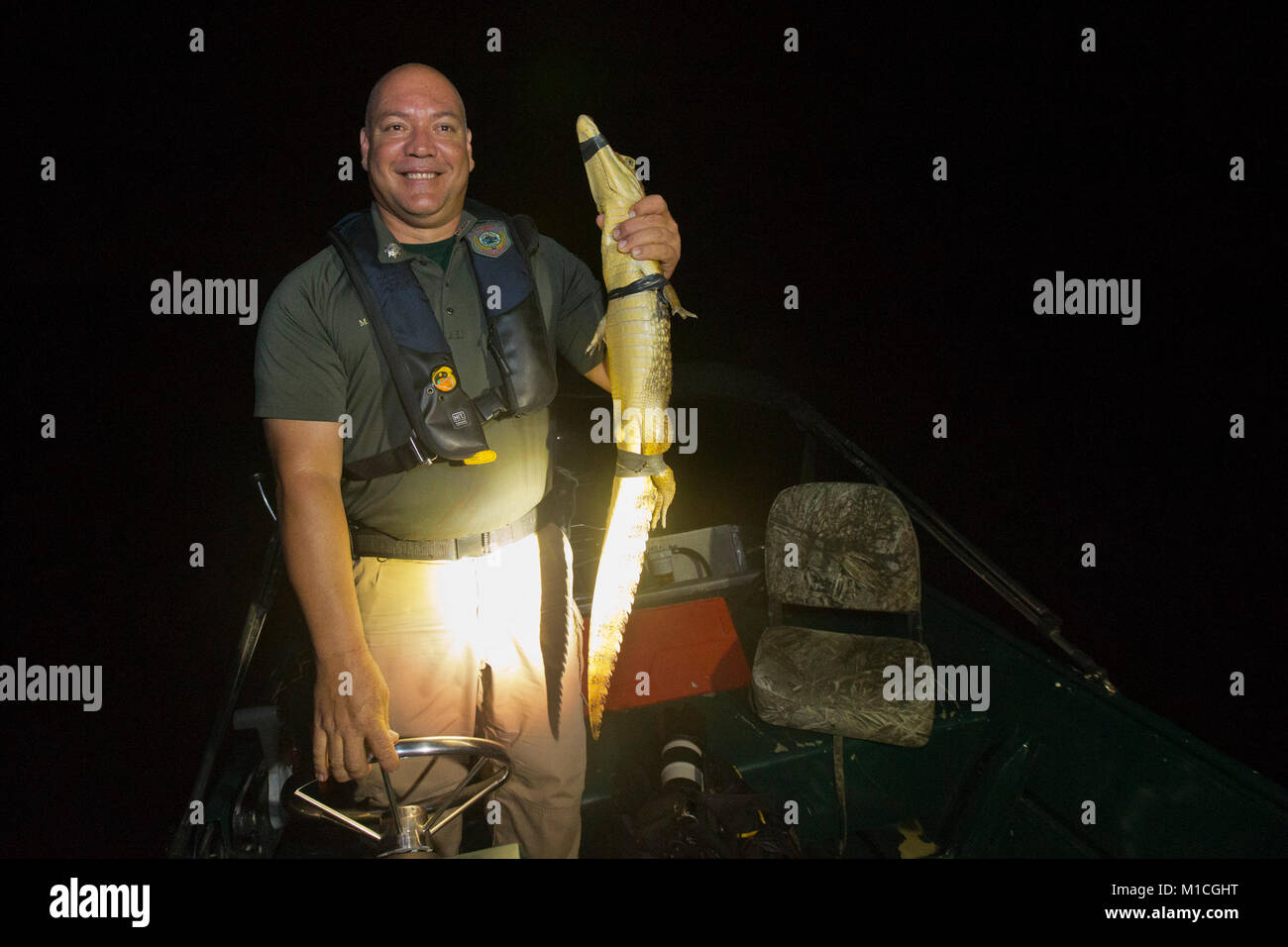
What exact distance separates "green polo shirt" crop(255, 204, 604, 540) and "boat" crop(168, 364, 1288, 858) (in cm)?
40

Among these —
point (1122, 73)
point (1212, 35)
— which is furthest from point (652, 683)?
point (1212, 35)

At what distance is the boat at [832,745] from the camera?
82.6 inches

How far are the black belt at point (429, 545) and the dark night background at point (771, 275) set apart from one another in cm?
403

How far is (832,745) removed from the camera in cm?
282

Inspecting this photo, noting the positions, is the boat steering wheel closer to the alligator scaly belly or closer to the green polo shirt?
the alligator scaly belly

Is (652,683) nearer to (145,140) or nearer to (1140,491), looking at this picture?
(145,140)

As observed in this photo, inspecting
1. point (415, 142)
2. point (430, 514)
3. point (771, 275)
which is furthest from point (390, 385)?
point (771, 275)

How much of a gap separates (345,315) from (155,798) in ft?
16.1

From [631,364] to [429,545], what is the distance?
0.92 m
